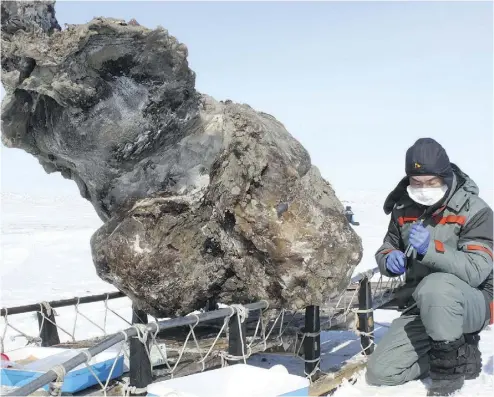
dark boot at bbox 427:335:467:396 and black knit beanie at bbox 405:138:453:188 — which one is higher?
black knit beanie at bbox 405:138:453:188

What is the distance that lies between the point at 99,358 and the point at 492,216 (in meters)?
2.92

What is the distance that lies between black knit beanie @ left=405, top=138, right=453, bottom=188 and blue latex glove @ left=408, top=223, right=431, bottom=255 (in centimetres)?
42

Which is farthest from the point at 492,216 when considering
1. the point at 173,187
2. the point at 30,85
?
the point at 30,85

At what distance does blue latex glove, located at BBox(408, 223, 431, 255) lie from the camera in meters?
3.80

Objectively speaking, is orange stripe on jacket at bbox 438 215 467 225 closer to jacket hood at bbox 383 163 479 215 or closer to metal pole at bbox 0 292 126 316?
jacket hood at bbox 383 163 479 215

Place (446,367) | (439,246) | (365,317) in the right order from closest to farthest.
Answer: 1. (446,367)
2. (439,246)
3. (365,317)

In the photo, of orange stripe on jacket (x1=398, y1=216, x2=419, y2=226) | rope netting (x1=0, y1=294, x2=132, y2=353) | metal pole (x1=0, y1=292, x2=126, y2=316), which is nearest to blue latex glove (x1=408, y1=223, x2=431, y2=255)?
orange stripe on jacket (x1=398, y1=216, x2=419, y2=226)

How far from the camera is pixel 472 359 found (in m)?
4.00

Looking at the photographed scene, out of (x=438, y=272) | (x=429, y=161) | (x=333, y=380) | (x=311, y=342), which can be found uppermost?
(x=429, y=161)

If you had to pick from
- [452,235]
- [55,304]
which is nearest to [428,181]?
[452,235]

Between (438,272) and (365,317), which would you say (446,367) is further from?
(365,317)

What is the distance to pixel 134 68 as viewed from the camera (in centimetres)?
354

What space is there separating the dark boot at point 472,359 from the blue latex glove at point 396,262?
2.17 feet

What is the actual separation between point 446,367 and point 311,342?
3.04ft
